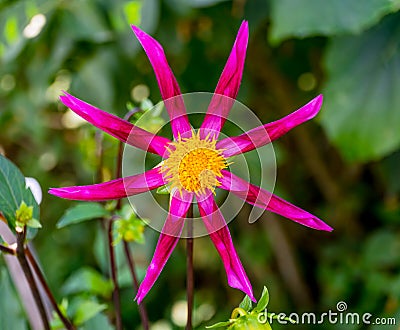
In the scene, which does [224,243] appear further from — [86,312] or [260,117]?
[260,117]

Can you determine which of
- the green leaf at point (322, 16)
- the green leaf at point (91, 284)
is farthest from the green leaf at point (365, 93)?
the green leaf at point (91, 284)

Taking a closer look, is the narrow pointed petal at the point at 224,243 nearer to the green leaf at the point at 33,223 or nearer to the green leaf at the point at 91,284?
the green leaf at the point at 33,223

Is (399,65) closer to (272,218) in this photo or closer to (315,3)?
(315,3)

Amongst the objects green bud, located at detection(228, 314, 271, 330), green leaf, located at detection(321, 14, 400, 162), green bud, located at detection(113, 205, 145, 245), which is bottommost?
green bud, located at detection(228, 314, 271, 330)

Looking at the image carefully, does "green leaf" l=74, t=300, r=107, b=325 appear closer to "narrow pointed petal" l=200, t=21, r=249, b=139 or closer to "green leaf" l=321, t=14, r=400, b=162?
"narrow pointed petal" l=200, t=21, r=249, b=139

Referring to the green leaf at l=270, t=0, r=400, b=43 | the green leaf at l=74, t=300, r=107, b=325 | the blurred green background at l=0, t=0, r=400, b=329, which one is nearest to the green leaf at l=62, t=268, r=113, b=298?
the blurred green background at l=0, t=0, r=400, b=329

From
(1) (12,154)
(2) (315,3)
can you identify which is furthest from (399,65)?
(1) (12,154)
